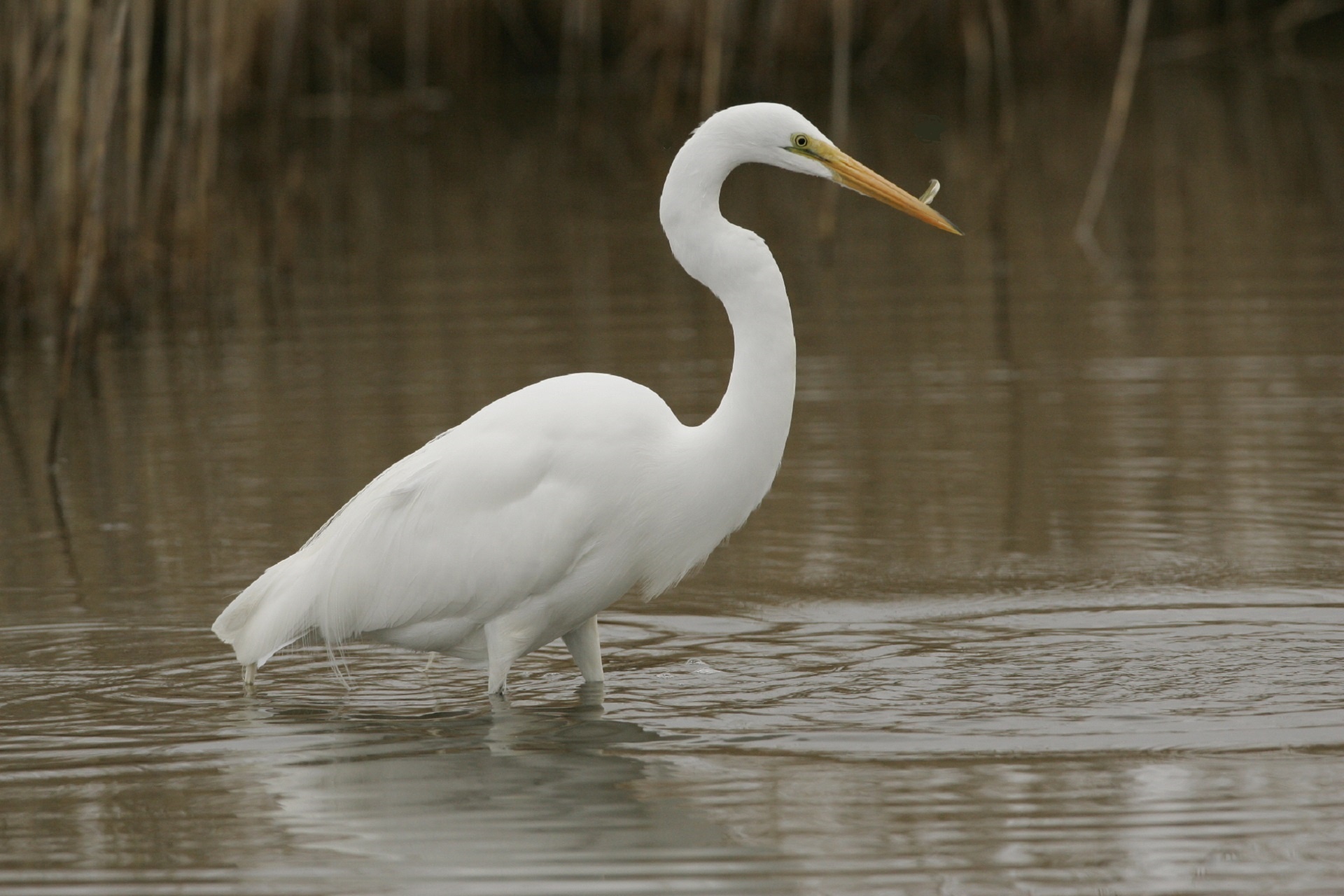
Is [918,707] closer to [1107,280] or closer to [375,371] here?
[375,371]

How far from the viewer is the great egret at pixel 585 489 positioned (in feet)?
17.5

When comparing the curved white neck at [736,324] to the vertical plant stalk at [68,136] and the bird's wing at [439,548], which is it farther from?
the vertical plant stalk at [68,136]

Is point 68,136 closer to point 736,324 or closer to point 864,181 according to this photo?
point 736,324

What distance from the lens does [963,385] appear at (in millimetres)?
9500

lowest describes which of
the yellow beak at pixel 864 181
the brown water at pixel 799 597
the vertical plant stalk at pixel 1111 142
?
the brown water at pixel 799 597

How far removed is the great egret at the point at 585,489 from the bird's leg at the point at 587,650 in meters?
0.03

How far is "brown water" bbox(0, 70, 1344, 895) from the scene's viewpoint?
446 cm

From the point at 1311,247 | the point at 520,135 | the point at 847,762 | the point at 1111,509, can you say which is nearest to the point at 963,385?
the point at 1111,509

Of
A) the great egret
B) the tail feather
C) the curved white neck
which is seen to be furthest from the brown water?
the curved white neck

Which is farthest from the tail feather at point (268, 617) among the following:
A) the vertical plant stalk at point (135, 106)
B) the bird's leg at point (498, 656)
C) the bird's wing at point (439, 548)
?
the vertical plant stalk at point (135, 106)

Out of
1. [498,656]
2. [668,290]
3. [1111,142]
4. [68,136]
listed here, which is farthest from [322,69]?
[498,656]

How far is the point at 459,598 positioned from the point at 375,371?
488 centimetres

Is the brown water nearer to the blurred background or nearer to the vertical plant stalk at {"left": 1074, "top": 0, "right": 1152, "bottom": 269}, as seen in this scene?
the blurred background

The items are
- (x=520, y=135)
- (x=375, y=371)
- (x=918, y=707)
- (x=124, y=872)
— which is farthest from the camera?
(x=520, y=135)
